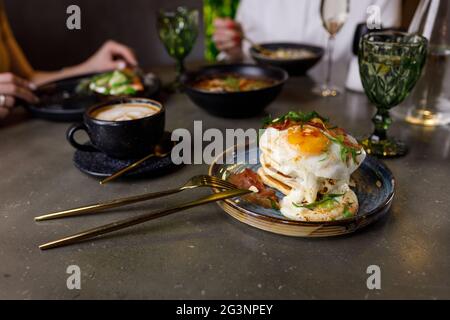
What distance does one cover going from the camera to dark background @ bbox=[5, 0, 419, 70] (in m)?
2.50

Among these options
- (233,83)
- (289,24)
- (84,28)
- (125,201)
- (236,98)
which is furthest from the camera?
(84,28)

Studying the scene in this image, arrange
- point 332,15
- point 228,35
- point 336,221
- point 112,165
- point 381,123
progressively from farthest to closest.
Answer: point 228,35 → point 332,15 → point 381,123 → point 112,165 → point 336,221

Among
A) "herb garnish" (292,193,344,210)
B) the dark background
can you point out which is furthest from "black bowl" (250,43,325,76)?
the dark background

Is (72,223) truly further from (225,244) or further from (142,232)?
(225,244)

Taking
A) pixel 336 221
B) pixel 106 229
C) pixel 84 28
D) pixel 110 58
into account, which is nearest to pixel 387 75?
pixel 336 221

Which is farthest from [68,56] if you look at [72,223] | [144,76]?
[72,223]

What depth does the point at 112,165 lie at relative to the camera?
3.32 feet

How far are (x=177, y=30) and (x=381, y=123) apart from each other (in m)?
0.85

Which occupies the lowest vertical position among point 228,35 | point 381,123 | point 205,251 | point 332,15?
point 205,251

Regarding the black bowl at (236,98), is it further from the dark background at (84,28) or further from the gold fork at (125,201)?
the dark background at (84,28)

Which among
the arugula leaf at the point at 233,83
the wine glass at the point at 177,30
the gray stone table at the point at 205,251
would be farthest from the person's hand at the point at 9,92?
the arugula leaf at the point at 233,83

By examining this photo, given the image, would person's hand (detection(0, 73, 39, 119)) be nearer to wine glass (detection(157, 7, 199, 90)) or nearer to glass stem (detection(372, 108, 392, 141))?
wine glass (detection(157, 7, 199, 90))

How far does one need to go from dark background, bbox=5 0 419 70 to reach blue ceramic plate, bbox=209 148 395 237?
2.01 metres

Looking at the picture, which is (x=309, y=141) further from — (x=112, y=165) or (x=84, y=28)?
(x=84, y=28)
